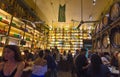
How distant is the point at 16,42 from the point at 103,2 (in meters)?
5.39

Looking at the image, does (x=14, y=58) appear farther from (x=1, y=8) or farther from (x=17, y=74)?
(x=1, y=8)

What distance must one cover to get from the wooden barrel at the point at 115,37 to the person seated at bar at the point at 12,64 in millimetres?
3087

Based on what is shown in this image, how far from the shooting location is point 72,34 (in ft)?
50.8

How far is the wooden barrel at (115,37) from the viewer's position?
4.86 meters

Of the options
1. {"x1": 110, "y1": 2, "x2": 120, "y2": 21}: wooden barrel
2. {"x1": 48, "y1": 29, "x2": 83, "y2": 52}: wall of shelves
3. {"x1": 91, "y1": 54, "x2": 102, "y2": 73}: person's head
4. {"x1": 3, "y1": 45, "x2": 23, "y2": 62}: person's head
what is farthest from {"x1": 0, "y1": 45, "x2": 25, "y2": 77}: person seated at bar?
{"x1": 48, "y1": 29, "x2": 83, "y2": 52}: wall of shelves

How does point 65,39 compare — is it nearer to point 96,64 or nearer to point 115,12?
point 115,12

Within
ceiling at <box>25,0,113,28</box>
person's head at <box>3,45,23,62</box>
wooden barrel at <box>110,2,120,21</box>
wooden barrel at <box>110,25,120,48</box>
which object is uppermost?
ceiling at <box>25,0,113,28</box>

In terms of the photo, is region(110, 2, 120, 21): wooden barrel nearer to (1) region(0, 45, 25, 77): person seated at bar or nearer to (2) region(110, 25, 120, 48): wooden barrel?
(2) region(110, 25, 120, 48): wooden barrel

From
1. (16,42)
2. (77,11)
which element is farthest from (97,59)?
(77,11)

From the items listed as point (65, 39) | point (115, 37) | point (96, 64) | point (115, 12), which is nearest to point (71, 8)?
point (65, 39)

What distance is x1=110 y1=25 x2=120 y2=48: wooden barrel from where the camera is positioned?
486 cm

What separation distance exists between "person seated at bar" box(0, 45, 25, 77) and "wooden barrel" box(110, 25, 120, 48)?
10.1ft

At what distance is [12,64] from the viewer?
2352 millimetres

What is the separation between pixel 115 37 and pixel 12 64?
3.58m
